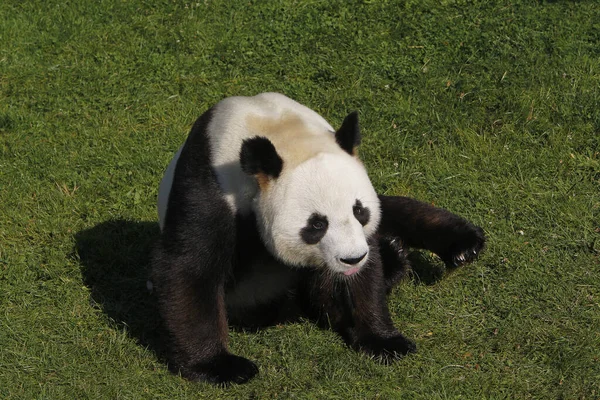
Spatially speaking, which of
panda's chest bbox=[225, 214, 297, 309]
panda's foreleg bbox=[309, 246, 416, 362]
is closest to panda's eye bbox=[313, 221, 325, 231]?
panda's chest bbox=[225, 214, 297, 309]

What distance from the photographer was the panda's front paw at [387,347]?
5359 mm

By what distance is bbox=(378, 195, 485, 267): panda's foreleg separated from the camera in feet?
19.2

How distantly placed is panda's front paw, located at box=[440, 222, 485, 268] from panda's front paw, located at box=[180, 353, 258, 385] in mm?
1523

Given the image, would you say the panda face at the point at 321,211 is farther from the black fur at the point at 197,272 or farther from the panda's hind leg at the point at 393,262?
the panda's hind leg at the point at 393,262

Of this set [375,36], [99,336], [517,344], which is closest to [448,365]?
[517,344]

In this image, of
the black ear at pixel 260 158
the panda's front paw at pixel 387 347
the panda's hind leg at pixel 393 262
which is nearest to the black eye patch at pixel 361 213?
the black ear at pixel 260 158

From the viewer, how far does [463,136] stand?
768 cm

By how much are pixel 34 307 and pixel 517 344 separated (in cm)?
321

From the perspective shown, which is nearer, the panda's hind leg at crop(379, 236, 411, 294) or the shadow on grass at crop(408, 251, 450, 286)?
the panda's hind leg at crop(379, 236, 411, 294)

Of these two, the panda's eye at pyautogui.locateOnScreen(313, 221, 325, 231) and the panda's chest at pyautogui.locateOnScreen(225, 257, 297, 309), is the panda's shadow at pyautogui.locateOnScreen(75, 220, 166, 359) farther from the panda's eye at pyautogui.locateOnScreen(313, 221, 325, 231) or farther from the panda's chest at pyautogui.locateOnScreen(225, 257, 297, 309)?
the panda's eye at pyautogui.locateOnScreen(313, 221, 325, 231)

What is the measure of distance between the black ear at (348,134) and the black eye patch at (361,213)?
0.36 m

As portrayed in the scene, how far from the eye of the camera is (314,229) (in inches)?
191

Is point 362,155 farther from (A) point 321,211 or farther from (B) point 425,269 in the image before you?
(A) point 321,211

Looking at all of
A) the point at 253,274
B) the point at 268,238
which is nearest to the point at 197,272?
the point at 268,238
